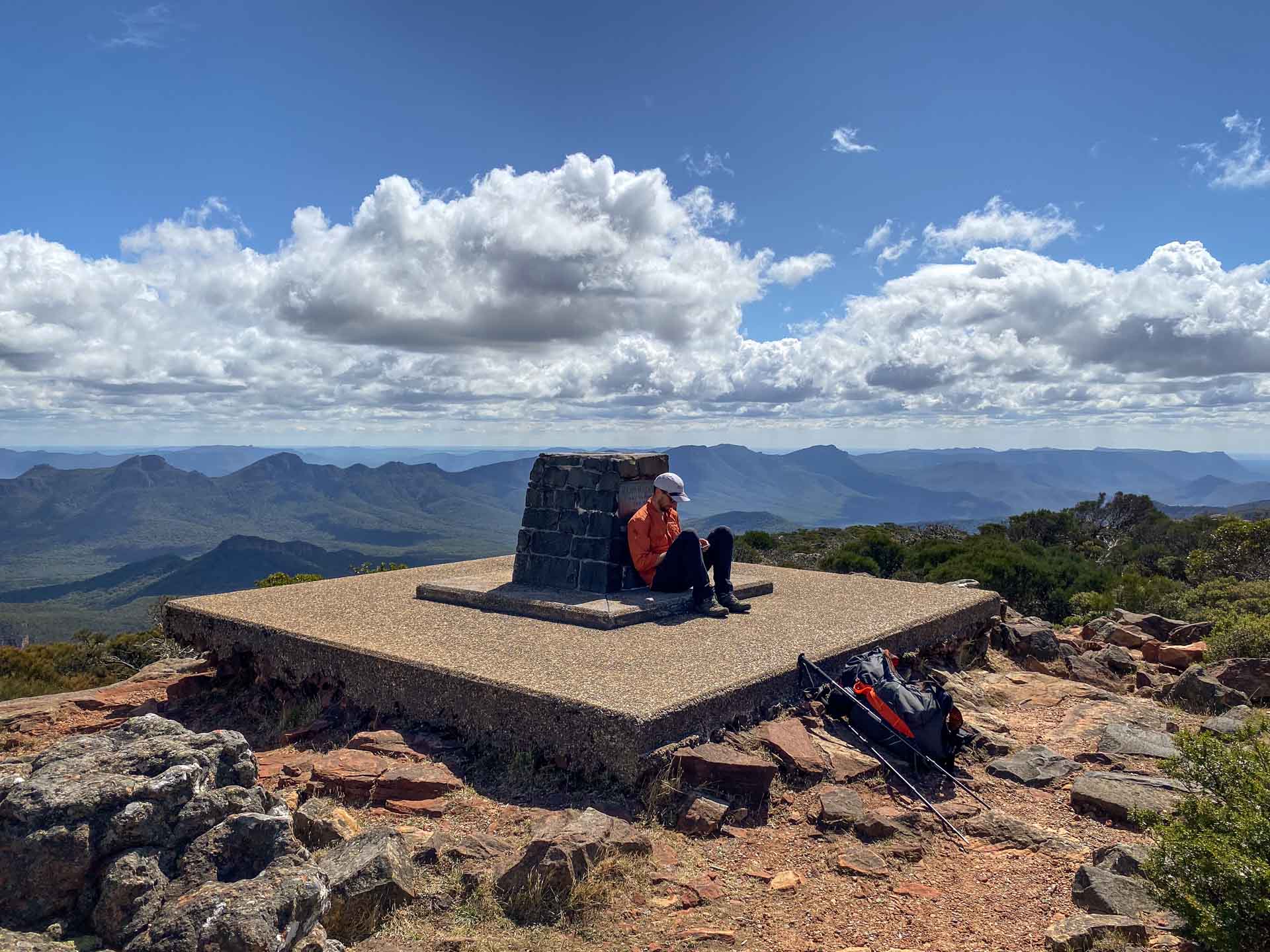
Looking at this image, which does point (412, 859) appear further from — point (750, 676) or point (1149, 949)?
point (1149, 949)

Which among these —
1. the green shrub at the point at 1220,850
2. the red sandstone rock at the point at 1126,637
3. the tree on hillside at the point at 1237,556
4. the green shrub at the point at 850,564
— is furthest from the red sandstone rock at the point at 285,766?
the tree on hillside at the point at 1237,556

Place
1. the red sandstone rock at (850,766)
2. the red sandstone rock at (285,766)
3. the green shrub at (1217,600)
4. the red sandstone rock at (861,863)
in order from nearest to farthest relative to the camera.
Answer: the red sandstone rock at (861,863)
the red sandstone rock at (285,766)
the red sandstone rock at (850,766)
the green shrub at (1217,600)

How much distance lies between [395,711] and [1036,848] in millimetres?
4087

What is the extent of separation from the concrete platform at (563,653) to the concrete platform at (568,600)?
4.4 inches

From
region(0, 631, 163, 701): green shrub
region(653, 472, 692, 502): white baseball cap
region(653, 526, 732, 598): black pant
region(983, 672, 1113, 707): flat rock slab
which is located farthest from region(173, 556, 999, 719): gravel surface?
region(0, 631, 163, 701): green shrub

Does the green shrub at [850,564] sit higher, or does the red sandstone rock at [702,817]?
the red sandstone rock at [702,817]

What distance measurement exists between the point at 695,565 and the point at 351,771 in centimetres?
377

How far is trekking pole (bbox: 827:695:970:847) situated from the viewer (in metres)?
4.26

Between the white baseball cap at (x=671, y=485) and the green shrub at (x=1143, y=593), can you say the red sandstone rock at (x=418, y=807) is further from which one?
the green shrub at (x=1143, y=593)

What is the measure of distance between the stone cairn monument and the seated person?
0.23 meters

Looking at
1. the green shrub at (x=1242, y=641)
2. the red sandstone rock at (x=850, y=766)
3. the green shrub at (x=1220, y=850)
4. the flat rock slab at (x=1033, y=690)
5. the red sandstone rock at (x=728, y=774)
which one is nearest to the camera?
the green shrub at (x=1220, y=850)

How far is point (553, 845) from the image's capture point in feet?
11.3

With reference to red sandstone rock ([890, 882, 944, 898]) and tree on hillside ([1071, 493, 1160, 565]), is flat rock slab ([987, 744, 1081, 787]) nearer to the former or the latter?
red sandstone rock ([890, 882, 944, 898])

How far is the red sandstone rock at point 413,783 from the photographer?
4.45 meters
